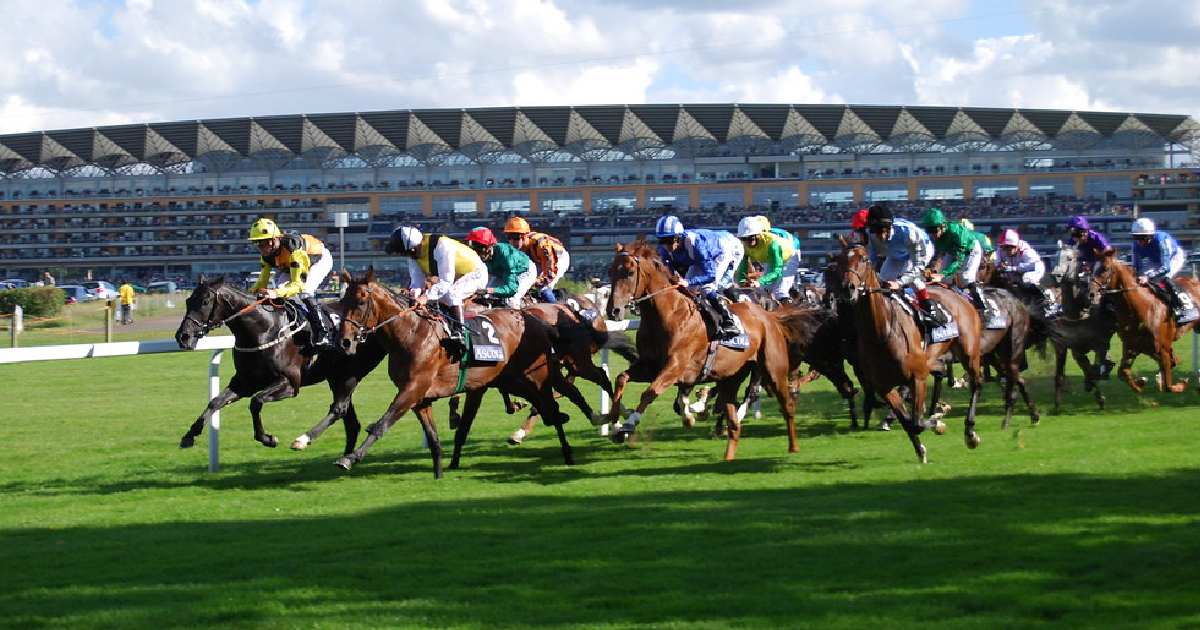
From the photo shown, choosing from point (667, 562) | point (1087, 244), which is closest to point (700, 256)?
point (667, 562)

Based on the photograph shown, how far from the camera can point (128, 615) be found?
5.78 metres

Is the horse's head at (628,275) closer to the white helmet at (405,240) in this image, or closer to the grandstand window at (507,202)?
the white helmet at (405,240)

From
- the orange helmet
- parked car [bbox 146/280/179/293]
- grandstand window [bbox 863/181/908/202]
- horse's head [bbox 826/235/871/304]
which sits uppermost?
grandstand window [bbox 863/181/908/202]

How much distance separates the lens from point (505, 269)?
1228cm

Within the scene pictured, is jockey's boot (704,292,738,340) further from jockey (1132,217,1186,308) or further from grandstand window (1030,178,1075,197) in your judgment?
grandstand window (1030,178,1075,197)

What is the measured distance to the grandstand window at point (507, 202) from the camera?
88375mm

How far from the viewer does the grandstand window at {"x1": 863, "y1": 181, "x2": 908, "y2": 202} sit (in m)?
88.1

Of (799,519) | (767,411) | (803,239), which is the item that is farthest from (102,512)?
(803,239)

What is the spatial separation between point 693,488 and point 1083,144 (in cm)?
8619

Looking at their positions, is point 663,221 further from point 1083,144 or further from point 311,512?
point 1083,144

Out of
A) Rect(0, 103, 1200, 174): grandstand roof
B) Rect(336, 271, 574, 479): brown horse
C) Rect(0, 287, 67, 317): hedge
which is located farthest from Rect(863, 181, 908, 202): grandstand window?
Rect(336, 271, 574, 479): brown horse

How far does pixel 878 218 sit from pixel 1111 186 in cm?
8275

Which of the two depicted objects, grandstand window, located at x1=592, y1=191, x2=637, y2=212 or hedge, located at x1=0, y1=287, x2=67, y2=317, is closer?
hedge, located at x1=0, y1=287, x2=67, y2=317

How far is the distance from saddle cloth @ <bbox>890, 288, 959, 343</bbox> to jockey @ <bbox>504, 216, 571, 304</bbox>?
3683mm
